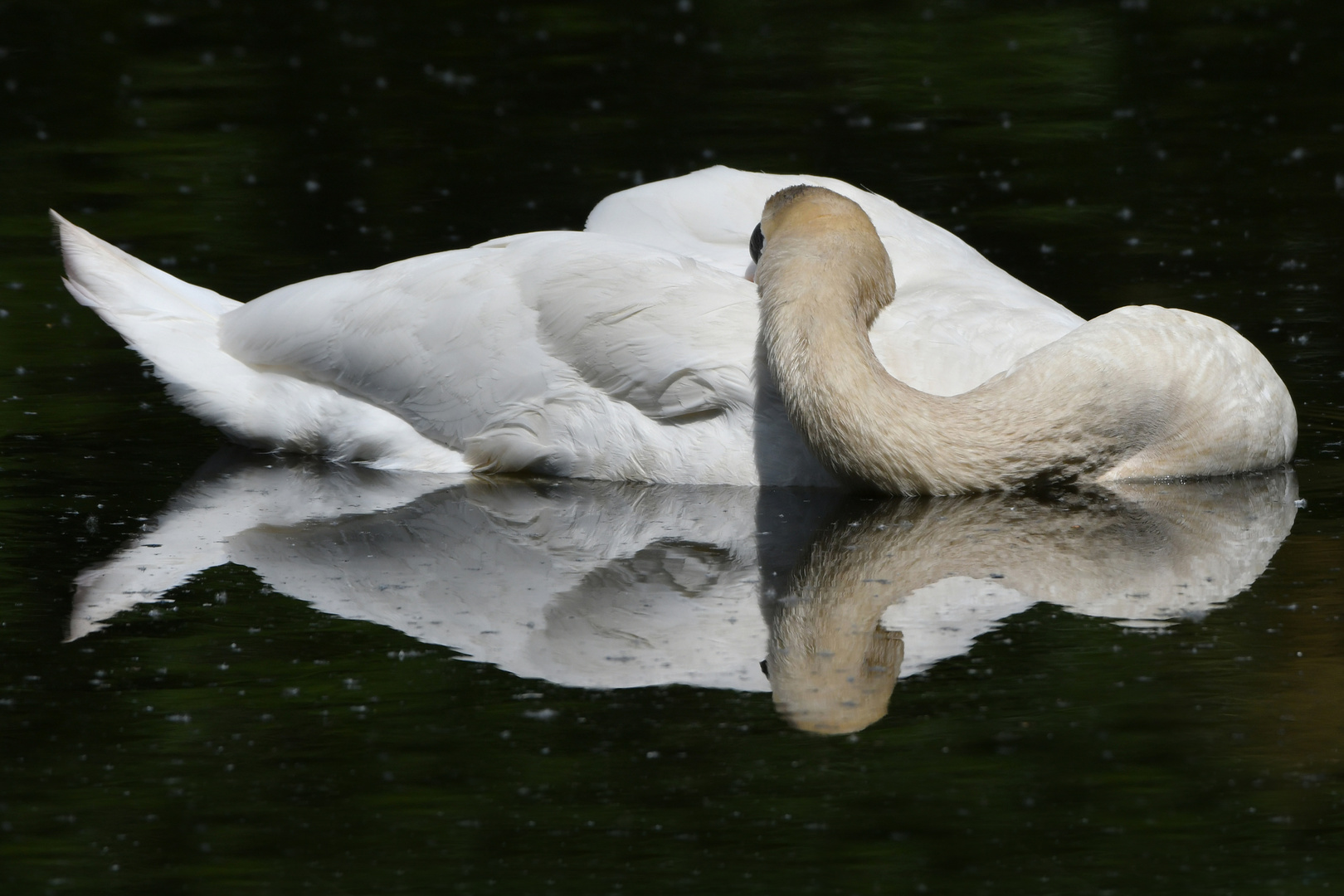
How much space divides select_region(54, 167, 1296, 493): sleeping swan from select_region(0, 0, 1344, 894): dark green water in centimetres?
18

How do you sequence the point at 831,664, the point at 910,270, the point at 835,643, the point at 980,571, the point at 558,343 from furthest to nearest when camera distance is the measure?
the point at 910,270 < the point at 558,343 < the point at 980,571 < the point at 835,643 < the point at 831,664

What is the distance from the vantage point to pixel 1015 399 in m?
6.72

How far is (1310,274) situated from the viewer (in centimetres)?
952

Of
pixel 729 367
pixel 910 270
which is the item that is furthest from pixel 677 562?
pixel 910 270

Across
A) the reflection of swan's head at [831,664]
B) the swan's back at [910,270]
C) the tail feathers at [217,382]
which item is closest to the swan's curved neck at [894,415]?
the swan's back at [910,270]

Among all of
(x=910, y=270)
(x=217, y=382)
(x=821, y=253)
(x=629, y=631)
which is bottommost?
(x=217, y=382)

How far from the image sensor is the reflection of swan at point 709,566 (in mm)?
5535

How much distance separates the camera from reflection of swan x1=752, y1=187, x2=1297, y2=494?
263 inches

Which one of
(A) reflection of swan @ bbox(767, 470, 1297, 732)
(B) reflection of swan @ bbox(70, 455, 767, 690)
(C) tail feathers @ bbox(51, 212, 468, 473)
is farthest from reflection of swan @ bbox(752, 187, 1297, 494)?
(C) tail feathers @ bbox(51, 212, 468, 473)

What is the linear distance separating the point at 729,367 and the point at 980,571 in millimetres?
1220

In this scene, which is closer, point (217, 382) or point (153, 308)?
point (217, 382)

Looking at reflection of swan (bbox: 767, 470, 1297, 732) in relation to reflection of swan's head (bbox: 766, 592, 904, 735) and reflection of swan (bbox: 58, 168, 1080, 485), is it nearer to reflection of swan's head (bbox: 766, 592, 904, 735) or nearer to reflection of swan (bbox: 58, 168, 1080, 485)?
reflection of swan's head (bbox: 766, 592, 904, 735)

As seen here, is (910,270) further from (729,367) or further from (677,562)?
(677,562)

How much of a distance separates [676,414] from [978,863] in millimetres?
3003
